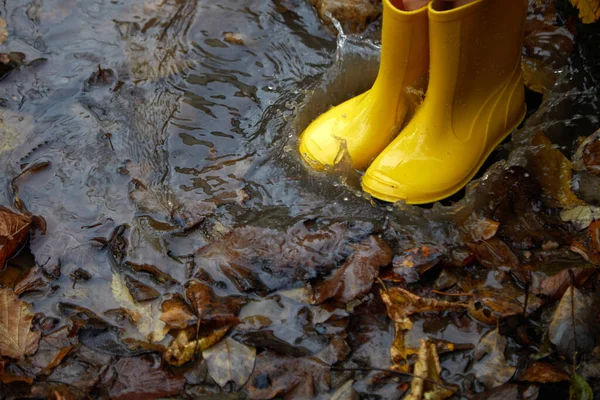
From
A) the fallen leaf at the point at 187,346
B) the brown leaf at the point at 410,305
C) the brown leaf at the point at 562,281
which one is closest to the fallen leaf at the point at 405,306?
the brown leaf at the point at 410,305

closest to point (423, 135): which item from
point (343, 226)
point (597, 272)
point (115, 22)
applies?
point (343, 226)

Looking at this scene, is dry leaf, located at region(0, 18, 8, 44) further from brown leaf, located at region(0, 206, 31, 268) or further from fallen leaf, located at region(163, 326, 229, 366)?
fallen leaf, located at region(163, 326, 229, 366)

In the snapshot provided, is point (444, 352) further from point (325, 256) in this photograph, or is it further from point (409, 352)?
point (325, 256)

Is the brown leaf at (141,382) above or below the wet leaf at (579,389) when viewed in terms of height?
below

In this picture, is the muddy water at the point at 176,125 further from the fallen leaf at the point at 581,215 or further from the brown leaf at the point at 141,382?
the fallen leaf at the point at 581,215

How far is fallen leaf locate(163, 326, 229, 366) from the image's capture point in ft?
5.15

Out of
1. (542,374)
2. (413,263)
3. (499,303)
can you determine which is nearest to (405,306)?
(413,263)

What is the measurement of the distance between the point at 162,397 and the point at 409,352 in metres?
0.66

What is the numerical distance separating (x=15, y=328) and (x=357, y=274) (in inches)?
39.3

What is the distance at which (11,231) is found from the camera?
1.88 metres

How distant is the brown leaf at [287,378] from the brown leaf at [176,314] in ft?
0.76

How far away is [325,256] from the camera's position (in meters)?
1.78

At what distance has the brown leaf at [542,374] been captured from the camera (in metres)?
1.43

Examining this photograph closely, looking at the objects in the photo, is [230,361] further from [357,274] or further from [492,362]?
[492,362]
